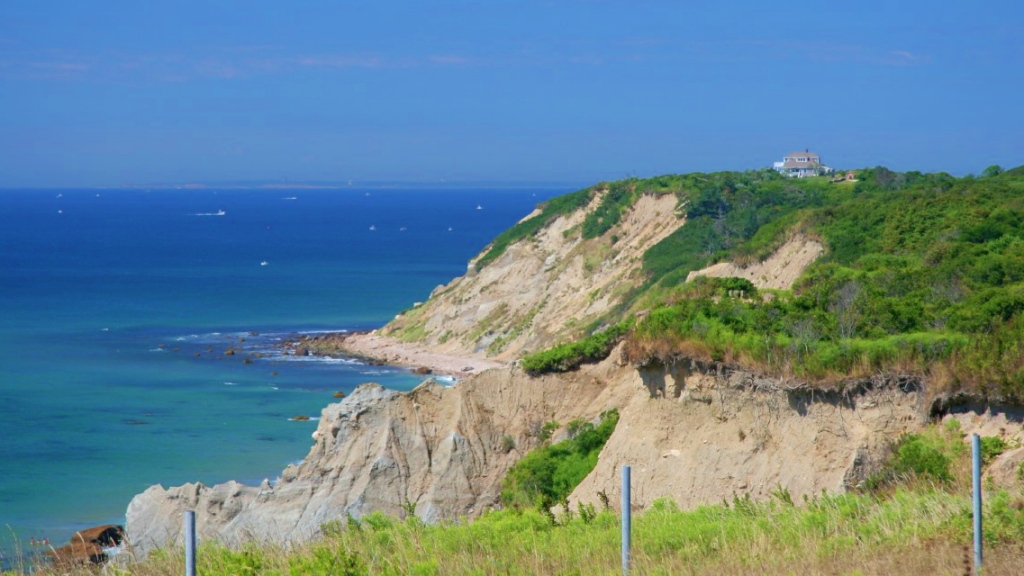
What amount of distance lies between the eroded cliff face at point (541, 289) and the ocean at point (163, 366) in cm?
678

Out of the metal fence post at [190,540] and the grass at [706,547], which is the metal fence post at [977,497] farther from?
the metal fence post at [190,540]

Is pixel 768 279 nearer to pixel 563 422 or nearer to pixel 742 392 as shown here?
pixel 563 422

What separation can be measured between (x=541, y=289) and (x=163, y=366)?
71.8ft

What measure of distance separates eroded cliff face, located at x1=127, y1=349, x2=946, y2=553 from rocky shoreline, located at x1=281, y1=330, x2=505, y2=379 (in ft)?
106

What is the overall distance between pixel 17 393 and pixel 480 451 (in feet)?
113

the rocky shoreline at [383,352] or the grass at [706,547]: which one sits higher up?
the grass at [706,547]

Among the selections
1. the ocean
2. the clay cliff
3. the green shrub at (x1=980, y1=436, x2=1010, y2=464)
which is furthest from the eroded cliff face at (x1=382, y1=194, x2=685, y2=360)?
the green shrub at (x1=980, y1=436, x2=1010, y2=464)

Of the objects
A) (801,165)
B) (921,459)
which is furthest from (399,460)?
(801,165)

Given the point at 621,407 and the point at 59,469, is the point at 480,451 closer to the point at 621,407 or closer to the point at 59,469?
the point at 621,407

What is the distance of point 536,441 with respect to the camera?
1232 inches

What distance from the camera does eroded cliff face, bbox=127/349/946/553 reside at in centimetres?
2155

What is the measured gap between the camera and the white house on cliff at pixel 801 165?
114 m

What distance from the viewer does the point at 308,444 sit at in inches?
1839

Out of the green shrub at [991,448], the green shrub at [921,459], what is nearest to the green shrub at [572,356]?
the green shrub at [921,459]
